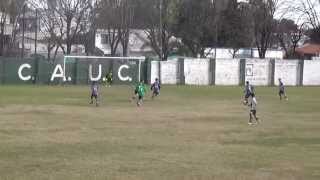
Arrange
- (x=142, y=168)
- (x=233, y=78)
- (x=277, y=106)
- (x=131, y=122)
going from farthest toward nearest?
1. (x=233, y=78)
2. (x=277, y=106)
3. (x=131, y=122)
4. (x=142, y=168)

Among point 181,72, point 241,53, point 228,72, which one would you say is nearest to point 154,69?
point 181,72

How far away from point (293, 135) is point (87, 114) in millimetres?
11286

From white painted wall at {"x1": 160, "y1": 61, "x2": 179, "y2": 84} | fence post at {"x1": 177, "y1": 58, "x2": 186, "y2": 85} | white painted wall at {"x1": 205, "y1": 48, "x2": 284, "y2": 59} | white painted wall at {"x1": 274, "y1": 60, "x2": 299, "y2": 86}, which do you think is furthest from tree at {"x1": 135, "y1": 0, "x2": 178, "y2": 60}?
white painted wall at {"x1": 274, "y1": 60, "x2": 299, "y2": 86}

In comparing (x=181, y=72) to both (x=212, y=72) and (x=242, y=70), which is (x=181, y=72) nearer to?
(x=212, y=72)

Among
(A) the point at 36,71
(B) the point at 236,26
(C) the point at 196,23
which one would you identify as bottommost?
(A) the point at 36,71

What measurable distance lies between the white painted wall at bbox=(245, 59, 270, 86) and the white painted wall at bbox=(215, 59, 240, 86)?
44.6 inches

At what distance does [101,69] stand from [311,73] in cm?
2447

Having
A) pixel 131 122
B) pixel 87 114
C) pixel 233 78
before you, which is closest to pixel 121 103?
pixel 87 114

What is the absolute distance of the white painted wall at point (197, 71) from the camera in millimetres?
72938

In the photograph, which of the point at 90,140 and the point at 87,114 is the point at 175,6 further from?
the point at 90,140

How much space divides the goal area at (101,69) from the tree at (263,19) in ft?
94.7

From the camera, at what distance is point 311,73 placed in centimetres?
7919

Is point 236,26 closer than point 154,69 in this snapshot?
No

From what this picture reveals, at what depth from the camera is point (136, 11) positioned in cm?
9419
